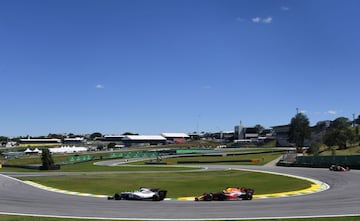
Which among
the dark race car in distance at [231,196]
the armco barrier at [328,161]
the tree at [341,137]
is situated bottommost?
the dark race car in distance at [231,196]

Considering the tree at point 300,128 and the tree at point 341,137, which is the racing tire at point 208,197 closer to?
the tree at point 341,137

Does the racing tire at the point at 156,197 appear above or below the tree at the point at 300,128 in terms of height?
below

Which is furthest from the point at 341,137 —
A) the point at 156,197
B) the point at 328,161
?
the point at 156,197

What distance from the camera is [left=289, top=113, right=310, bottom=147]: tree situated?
15275cm

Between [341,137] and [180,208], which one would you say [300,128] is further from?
[180,208]

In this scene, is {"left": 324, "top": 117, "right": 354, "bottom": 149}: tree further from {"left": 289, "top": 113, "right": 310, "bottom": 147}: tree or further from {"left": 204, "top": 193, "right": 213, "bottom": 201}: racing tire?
{"left": 204, "top": 193, "right": 213, "bottom": 201}: racing tire

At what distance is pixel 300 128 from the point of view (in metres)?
154

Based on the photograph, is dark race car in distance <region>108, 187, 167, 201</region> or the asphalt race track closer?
the asphalt race track

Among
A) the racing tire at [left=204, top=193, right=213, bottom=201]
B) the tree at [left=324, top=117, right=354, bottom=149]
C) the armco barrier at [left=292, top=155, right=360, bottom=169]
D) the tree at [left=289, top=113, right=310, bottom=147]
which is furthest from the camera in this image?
the tree at [left=289, top=113, right=310, bottom=147]

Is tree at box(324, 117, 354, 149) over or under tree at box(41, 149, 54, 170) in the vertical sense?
over

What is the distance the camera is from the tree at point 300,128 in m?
153

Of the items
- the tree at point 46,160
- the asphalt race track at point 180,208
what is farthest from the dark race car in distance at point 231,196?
the tree at point 46,160

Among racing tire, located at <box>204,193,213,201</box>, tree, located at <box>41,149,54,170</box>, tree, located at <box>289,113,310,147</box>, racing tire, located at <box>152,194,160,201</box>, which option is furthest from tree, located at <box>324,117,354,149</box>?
racing tire, located at <box>152,194,160,201</box>

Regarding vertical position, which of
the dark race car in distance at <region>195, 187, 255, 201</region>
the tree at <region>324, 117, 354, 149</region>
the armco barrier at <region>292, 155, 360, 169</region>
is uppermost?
the tree at <region>324, 117, 354, 149</region>
